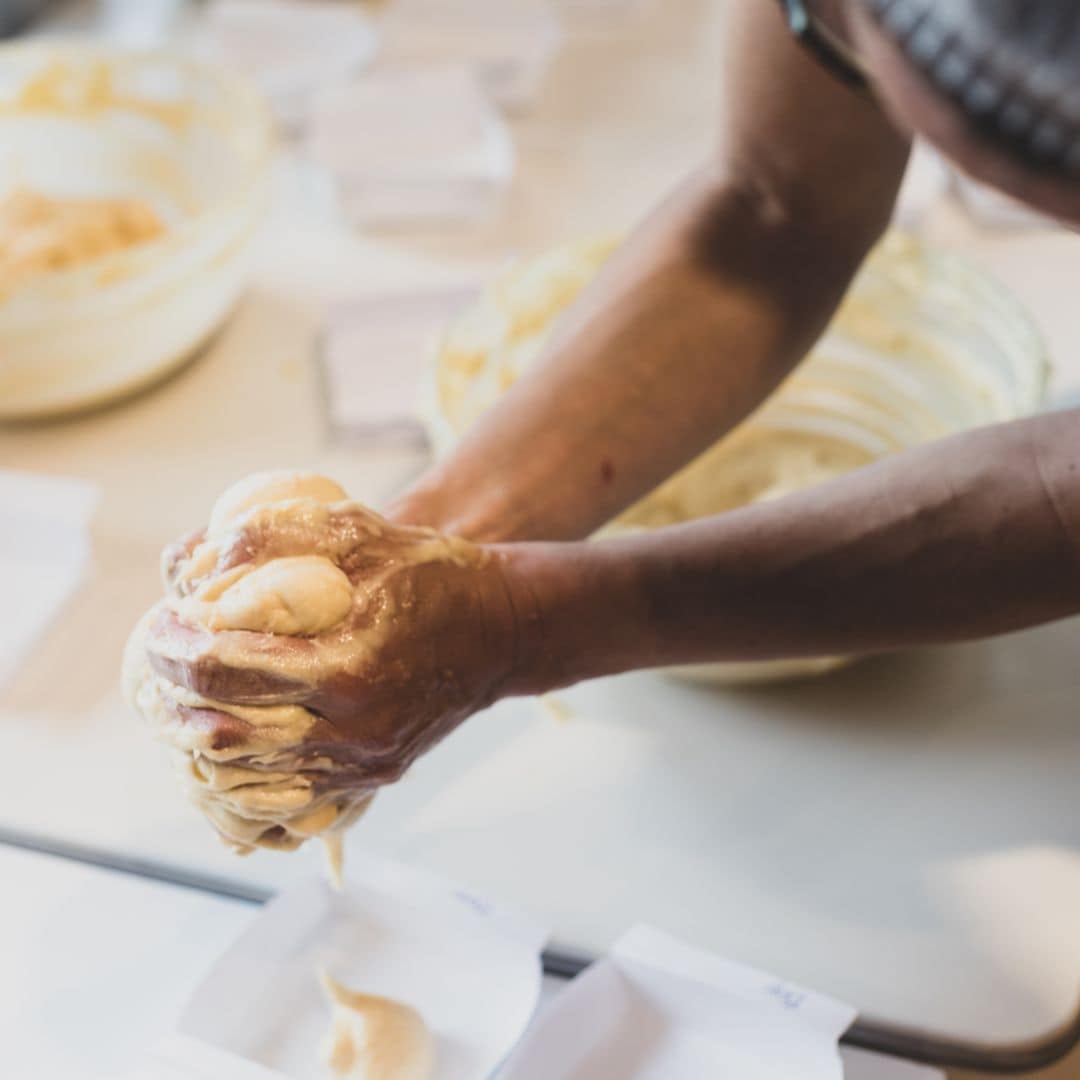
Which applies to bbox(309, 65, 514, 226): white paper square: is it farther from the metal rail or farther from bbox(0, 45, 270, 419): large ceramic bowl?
the metal rail

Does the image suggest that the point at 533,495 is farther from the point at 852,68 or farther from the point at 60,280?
the point at 60,280

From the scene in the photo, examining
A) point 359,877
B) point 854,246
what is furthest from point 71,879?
point 854,246

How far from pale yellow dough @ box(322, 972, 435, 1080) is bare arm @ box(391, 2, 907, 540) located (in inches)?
11.8

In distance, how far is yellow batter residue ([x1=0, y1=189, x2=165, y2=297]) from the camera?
4.13 feet

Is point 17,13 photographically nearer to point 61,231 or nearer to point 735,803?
point 61,231

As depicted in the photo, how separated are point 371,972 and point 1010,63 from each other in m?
0.65

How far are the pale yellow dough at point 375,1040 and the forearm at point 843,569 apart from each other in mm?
227

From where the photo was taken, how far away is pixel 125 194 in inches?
58.6

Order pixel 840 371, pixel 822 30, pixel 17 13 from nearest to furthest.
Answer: pixel 822 30
pixel 840 371
pixel 17 13

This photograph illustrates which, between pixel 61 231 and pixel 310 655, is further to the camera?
pixel 61 231

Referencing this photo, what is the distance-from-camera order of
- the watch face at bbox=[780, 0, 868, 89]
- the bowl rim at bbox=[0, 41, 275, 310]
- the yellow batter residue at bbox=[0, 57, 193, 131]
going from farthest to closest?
the yellow batter residue at bbox=[0, 57, 193, 131] < the bowl rim at bbox=[0, 41, 275, 310] < the watch face at bbox=[780, 0, 868, 89]

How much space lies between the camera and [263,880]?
0.87 meters

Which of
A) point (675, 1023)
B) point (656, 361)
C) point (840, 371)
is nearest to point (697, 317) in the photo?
point (656, 361)

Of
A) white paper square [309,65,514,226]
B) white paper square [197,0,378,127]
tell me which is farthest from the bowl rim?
white paper square [197,0,378,127]
